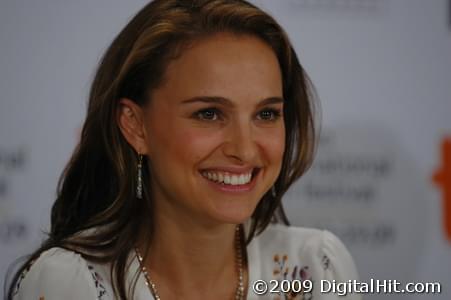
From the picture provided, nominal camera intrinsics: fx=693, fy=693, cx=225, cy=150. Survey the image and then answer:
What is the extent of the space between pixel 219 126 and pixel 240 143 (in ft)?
0.17

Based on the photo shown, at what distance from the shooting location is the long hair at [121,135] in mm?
1328

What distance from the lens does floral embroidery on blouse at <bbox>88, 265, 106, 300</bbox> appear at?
1345 mm

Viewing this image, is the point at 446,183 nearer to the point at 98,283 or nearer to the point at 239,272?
the point at 239,272

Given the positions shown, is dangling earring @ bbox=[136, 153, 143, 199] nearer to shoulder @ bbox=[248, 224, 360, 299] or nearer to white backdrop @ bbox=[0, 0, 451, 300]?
shoulder @ bbox=[248, 224, 360, 299]

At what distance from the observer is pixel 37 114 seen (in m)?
1.85

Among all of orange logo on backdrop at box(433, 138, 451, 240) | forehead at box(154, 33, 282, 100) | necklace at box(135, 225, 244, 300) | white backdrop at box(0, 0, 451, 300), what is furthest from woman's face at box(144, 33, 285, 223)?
orange logo on backdrop at box(433, 138, 451, 240)

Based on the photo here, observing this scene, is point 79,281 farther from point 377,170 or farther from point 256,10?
point 377,170

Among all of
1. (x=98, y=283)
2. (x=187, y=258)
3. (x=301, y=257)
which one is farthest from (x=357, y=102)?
(x=98, y=283)

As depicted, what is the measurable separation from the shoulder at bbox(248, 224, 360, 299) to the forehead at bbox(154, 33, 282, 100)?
36 cm

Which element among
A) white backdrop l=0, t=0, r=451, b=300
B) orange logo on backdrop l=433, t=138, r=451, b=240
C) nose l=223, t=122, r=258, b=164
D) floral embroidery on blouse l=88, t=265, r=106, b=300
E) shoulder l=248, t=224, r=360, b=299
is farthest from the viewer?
orange logo on backdrop l=433, t=138, r=451, b=240

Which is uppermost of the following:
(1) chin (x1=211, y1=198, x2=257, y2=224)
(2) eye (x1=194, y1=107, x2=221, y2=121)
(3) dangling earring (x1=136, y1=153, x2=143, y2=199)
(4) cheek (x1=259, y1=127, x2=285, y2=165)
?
(2) eye (x1=194, y1=107, x2=221, y2=121)

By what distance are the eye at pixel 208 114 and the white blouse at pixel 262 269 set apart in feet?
1.15

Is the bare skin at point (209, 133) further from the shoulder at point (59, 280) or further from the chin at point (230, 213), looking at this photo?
the shoulder at point (59, 280)

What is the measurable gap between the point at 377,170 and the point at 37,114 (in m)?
0.96
